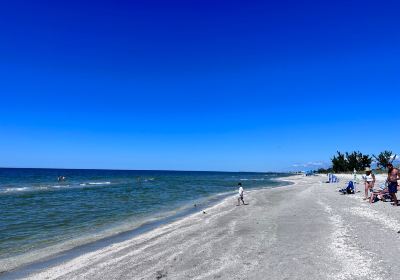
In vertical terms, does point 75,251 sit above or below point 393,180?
below

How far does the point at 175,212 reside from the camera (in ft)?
76.4

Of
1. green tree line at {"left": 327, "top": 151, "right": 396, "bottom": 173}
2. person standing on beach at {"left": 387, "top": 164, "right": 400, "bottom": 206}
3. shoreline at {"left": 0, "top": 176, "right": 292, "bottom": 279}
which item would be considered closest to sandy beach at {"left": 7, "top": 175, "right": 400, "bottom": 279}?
shoreline at {"left": 0, "top": 176, "right": 292, "bottom": 279}

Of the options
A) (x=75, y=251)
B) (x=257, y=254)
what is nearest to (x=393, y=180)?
(x=257, y=254)

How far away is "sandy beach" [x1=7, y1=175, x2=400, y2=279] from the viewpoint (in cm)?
796

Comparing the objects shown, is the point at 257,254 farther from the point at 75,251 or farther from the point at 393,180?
the point at 393,180

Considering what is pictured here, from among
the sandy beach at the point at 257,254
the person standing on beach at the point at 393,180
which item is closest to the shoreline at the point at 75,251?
the sandy beach at the point at 257,254

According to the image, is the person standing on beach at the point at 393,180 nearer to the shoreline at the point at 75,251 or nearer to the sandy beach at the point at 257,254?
the sandy beach at the point at 257,254

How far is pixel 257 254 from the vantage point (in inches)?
380

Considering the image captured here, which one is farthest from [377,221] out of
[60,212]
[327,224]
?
[60,212]

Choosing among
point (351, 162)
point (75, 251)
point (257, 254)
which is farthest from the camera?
point (351, 162)

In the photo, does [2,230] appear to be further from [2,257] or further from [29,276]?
[29,276]

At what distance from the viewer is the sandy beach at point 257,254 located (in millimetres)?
7965

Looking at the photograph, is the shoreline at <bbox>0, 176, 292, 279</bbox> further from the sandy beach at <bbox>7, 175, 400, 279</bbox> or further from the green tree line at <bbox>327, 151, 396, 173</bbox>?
the green tree line at <bbox>327, 151, 396, 173</bbox>

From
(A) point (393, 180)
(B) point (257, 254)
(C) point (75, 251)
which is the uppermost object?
(A) point (393, 180)
